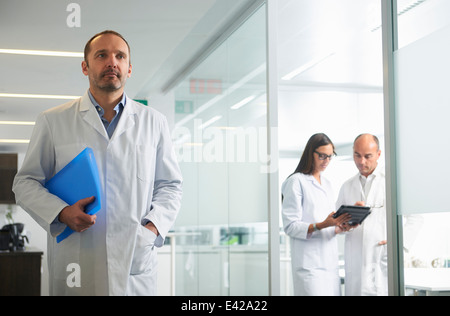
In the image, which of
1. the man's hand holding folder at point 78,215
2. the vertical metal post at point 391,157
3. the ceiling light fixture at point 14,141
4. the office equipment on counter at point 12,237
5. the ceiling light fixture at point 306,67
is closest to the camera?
the man's hand holding folder at point 78,215

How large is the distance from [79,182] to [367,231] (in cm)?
184

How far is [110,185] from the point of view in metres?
2.03

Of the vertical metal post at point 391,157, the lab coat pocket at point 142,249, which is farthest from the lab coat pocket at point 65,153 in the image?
the vertical metal post at point 391,157

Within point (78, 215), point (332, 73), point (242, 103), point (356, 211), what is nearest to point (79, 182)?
point (78, 215)

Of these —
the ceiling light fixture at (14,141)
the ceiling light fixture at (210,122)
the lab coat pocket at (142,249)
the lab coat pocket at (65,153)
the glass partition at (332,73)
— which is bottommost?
the lab coat pocket at (142,249)

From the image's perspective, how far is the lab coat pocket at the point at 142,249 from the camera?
200 centimetres

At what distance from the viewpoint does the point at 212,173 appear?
394cm

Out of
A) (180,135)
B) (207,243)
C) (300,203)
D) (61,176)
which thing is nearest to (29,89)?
(61,176)

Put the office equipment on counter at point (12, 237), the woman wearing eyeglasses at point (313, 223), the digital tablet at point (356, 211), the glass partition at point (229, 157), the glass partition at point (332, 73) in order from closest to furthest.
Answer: the office equipment on counter at point (12, 237) < the digital tablet at point (356, 211) < the woman wearing eyeglasses at point (313, 223) < the glass partition at point (229, 157) < the glass partition at point (332, 73)

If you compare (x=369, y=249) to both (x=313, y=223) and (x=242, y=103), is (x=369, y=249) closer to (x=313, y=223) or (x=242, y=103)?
(x=313, y=223)

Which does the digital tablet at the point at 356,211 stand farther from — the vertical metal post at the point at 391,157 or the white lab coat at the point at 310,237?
the vertical metal post at the point at 391,157

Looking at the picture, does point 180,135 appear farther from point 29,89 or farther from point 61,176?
point 61,176

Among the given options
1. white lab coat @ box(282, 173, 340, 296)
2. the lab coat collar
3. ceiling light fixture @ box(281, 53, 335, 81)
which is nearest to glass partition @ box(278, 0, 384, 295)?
ceiling light fixture @ box(281, 53, 335, 81)

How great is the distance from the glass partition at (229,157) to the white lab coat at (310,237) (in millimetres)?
187
